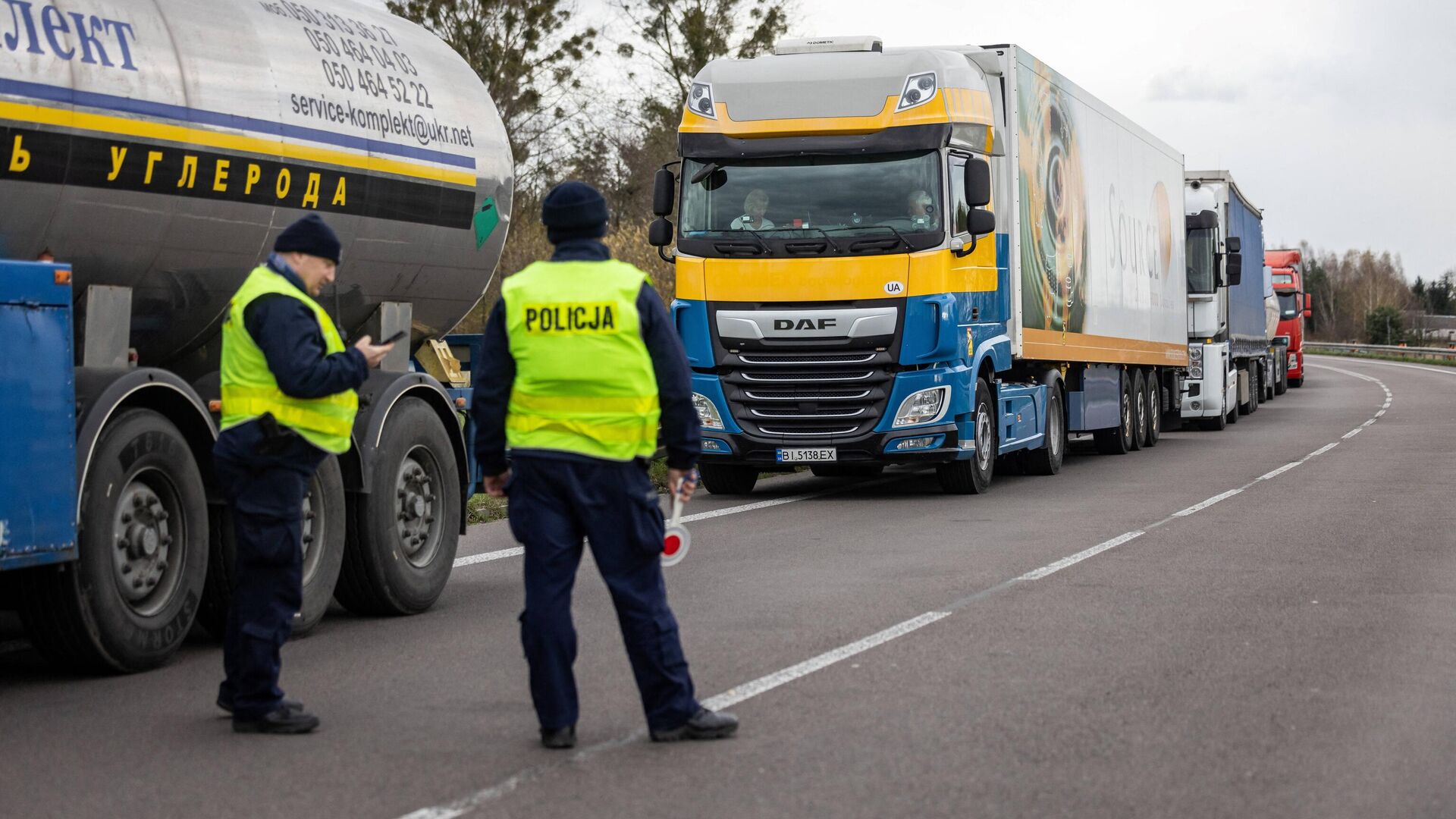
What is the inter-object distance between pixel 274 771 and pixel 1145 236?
67.9 feet

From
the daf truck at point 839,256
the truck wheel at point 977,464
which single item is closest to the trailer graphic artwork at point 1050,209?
the daf truck at point 839,256

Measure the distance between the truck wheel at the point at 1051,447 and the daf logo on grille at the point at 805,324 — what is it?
15.3 feet

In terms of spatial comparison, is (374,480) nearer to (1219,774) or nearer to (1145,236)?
(1219,774)

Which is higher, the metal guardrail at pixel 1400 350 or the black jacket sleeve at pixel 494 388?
the black jacket sleeve at pixel 494 388

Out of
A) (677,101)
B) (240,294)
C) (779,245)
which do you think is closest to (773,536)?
(779,245)

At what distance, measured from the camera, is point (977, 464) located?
16641 millimetres

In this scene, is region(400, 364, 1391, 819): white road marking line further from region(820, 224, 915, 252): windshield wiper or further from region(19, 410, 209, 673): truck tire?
region(820, 224, 915, 252): windshield wiper

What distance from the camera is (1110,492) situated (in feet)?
55.8

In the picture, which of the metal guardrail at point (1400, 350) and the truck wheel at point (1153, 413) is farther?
the metal guardrail at point (1400, 350)

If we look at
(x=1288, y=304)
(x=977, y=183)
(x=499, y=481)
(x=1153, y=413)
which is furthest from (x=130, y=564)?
(x=1288, y=304)

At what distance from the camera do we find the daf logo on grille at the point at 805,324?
1534 cm

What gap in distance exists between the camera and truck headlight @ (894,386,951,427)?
15.5 meters

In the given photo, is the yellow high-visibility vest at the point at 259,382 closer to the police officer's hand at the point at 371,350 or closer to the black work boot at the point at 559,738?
the police officer's hand at the point at 371,350

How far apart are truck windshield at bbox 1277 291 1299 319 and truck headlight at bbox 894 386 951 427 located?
3940 centimetres
